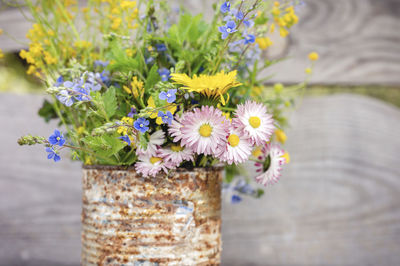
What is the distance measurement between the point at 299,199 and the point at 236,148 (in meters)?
0.52

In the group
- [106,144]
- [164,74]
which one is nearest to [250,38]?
[164,74]

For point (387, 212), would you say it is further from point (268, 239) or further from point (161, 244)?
point (161, 244)

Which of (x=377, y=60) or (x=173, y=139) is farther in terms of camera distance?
(x=377, y=60)

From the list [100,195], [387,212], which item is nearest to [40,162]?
[100,195]

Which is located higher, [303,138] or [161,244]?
[303,138]

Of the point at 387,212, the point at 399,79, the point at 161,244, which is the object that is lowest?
the point at 161,244

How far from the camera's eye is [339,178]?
0.97 meters

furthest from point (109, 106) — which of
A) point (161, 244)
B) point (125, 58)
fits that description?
point (161, 244)

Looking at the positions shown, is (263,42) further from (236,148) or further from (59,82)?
(59,82)

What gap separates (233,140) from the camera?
51 cm

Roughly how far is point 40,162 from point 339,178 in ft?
2.52

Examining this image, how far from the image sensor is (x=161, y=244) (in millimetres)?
545

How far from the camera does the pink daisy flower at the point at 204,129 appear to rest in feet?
1.60

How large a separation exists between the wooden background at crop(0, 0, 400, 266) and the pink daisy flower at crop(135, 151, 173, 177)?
48 cm
